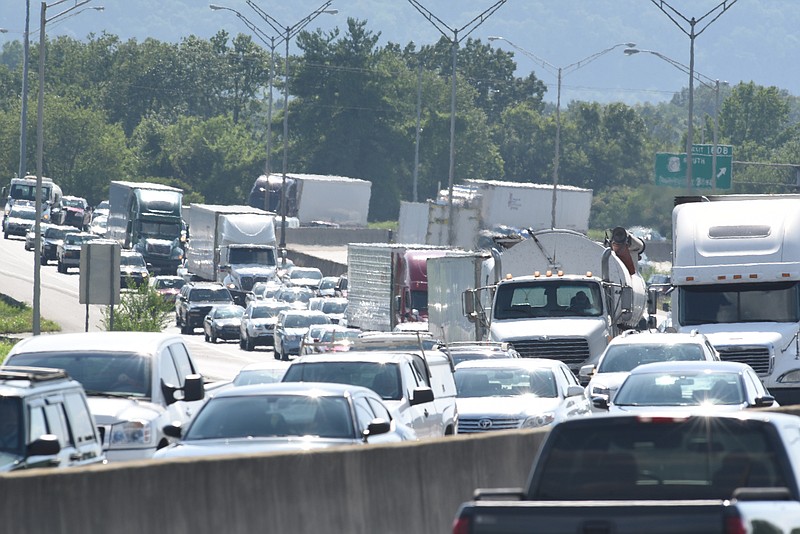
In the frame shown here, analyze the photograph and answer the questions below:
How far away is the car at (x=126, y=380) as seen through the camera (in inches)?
623

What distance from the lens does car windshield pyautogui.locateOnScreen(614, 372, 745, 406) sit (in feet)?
64.5

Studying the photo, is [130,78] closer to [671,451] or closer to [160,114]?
[160,114]

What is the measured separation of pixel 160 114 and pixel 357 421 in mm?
159323

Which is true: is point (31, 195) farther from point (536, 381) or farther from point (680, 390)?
point (680, 390)

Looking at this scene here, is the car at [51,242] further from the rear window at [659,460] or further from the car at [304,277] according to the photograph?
the rear window at [659,460]

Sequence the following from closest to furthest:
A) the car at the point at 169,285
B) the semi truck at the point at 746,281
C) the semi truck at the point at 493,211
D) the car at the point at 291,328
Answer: the semi truck at the point at 746,281, the car at the point at 291,328, the car at the point at 169,285, the semi truck at the point at 493,211

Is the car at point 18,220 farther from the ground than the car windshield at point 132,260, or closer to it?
farther from the ground

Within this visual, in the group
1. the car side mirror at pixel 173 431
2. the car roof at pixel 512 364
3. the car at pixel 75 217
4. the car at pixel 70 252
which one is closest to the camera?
the car side mirror at pixel 173 431

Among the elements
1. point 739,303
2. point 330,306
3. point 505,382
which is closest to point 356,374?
point 505,382

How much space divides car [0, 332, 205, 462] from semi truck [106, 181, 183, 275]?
192 feet

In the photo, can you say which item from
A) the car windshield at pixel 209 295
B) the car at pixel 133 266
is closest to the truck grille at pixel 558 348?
the car windshield at pixel 209 295

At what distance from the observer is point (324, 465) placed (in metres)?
11.6

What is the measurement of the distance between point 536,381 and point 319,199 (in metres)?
76.9

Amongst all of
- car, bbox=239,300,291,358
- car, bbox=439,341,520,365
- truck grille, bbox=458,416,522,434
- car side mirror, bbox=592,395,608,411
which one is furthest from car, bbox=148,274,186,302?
car side mirror, bbox=592,395,608,411
